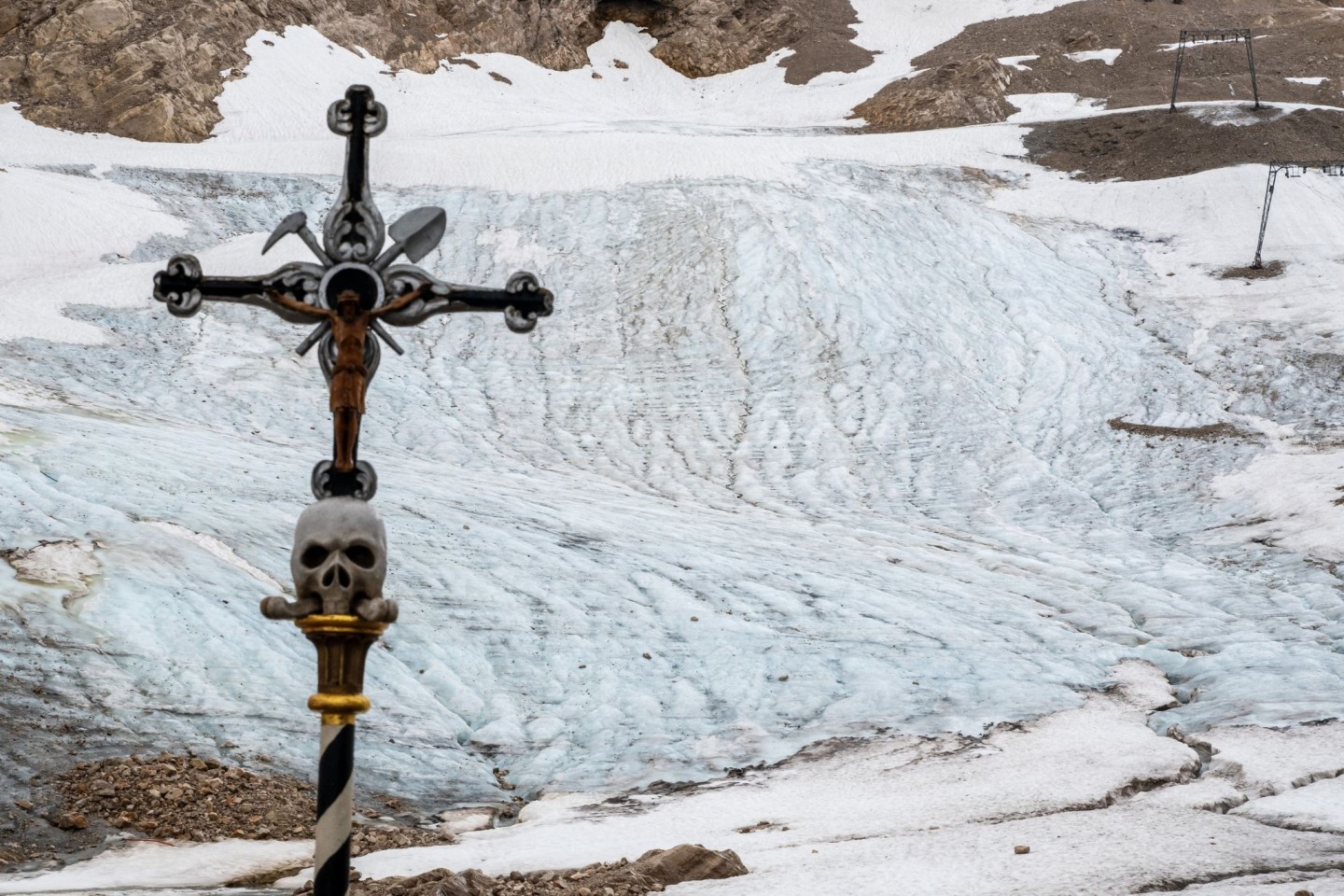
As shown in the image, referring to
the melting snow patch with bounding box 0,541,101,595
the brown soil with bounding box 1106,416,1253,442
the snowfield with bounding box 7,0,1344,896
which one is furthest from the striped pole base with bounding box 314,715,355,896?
the brown soil with bounding box 1106,416,1253,442

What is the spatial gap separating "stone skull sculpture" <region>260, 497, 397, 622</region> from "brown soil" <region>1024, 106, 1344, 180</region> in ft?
123

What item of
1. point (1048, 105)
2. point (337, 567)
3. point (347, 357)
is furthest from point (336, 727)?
point (1048, 105)

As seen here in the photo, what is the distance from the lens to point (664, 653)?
44.5 ft

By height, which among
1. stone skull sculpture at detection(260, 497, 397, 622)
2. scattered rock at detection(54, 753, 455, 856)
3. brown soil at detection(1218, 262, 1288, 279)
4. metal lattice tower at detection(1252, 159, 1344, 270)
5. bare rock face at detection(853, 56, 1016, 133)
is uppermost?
bare rock face at detection(853, 56, 1016, 133)

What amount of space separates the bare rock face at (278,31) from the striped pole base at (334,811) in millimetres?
43495

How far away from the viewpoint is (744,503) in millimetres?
21062

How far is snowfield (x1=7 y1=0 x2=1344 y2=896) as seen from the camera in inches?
385

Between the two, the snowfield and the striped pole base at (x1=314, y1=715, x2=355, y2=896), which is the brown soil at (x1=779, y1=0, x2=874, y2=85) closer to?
the snowfield

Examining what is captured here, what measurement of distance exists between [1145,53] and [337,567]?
203 feet

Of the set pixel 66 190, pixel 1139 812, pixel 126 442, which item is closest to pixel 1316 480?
pixel 1139 812

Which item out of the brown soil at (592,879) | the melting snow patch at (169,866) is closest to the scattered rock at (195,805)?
the melting snow patch at (169,866)

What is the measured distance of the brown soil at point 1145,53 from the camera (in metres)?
53.0

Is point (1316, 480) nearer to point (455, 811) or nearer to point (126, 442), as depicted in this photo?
point (455, 811)

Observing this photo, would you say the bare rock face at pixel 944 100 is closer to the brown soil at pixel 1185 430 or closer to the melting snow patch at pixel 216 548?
the brown soil at pixel 1185 430
